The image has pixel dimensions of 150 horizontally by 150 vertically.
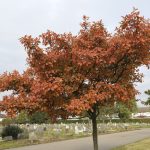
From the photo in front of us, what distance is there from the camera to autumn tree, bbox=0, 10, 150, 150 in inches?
401

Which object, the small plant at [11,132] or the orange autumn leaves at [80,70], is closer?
the orange autumn leaves at [80,70]

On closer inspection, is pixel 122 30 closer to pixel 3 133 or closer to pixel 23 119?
pixel 3 133

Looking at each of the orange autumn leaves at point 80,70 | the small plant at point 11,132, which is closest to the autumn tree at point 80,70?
the orange autumn leaves at point 80,70

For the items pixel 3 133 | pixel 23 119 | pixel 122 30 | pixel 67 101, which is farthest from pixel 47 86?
pixel 23 119

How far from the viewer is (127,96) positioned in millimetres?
10711

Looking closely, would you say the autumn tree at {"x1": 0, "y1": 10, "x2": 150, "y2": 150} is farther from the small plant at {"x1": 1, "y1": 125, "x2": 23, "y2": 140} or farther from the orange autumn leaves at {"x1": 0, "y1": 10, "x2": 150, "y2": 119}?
the small plant at {"x1": 1, "y1": 125, "x2": 23, "y2": 140}

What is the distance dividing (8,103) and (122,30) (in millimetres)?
3574

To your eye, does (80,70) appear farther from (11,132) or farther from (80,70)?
(11,132)

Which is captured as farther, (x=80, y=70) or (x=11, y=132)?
(x=11, y=132)

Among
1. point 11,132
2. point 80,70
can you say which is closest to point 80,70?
point 80,70

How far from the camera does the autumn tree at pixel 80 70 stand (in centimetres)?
1019

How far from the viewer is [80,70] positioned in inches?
423

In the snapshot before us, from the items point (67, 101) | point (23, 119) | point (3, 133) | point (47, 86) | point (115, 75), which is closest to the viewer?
point (47, 86)

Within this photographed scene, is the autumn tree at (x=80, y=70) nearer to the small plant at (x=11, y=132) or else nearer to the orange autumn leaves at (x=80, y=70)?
the orange autumn leaves at (x=80, y=70)
